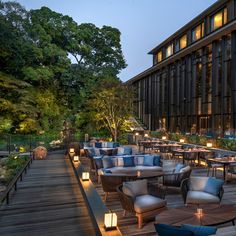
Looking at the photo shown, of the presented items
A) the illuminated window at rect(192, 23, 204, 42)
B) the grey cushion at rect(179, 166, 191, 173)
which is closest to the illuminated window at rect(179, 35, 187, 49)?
the illuminated window at rect(192, 23, 204, 42)

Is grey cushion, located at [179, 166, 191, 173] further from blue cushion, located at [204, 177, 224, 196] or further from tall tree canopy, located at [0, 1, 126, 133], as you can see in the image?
tall tree canopy, located at [0, 1, 126, 133]

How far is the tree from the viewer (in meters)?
26.5

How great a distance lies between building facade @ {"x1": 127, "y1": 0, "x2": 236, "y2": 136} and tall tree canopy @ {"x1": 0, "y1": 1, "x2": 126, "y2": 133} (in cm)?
628

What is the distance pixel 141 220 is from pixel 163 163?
15.9ft

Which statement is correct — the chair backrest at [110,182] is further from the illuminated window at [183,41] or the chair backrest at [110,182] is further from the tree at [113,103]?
the illuminated window at [183,41]

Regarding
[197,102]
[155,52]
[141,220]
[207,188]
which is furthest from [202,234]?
[155,52]

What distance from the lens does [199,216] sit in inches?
214

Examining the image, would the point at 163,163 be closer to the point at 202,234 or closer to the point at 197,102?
the point at 202,234

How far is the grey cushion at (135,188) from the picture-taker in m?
7.35

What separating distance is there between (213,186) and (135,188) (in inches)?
79.8

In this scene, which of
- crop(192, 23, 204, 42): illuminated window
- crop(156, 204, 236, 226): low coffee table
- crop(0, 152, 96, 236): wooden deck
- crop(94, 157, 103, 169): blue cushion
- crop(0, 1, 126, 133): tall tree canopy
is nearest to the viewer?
crop(156, 204, 236, 226): low coffee table

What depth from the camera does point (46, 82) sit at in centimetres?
3009

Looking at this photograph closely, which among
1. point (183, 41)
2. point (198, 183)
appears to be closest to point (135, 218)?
point (198, 183)

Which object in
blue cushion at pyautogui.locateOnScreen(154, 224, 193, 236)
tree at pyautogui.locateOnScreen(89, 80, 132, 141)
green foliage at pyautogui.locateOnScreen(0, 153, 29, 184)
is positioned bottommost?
green foliage at pyautogui.locateOnScreen(0, 153, 29, 184)
